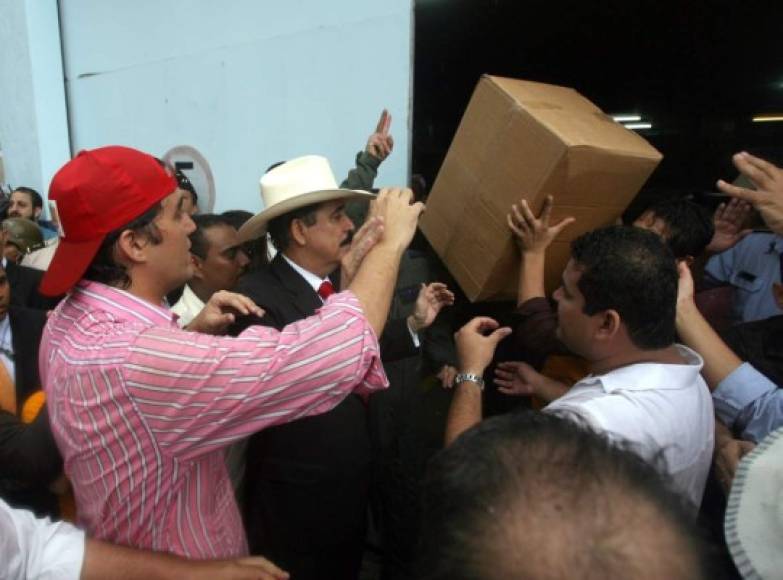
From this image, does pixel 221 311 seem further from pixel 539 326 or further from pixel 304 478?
pixel 539 326

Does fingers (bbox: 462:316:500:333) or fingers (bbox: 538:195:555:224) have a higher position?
fingers (bbox: 538:195:555:224)

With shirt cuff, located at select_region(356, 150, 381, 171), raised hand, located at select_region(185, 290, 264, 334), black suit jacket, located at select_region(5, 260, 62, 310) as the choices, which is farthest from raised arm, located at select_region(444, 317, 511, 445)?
black suit jacket, located at select_region(5, 260, 62, 310)

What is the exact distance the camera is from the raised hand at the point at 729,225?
2131 millimetres

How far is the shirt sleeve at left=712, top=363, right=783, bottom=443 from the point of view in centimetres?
129

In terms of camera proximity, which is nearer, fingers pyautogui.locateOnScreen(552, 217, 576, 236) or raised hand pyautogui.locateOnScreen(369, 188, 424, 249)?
raised hand pyautogui.locateOnScreen(369, 188, 424, 249)

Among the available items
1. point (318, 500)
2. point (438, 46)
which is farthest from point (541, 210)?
point (438, 46)

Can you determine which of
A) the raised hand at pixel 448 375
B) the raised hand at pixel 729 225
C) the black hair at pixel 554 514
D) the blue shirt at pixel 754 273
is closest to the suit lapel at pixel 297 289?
the raised hand at pixel 448 375

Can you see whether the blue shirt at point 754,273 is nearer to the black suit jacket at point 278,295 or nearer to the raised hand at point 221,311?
the black suit jacket at point 278,295

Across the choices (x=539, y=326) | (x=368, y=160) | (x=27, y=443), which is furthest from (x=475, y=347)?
(x=368, y=160)

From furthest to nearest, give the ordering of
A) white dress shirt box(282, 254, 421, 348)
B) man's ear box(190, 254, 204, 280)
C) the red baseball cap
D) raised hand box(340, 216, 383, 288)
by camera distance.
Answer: man's ear box(190, 254, 204, 280)
white dress shirt box(282, 254, 421, 348)
raised hand box(340, 216, 383, 288)
the red baseball cap

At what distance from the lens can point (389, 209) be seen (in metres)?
1.15

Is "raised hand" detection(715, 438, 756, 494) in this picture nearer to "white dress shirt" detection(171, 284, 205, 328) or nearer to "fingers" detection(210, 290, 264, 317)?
"fingers" detection(210, 290, 264, 317)

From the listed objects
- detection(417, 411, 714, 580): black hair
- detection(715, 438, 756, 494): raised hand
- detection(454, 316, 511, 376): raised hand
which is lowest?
detection(715, 438, 756, 494): raised hand

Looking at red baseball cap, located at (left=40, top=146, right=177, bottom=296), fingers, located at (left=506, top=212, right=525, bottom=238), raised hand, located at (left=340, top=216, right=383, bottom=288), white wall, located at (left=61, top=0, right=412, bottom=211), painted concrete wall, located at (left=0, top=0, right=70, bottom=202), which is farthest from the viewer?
painted concrete wall, located at (left=0, top=0, right=70, bottom=202)
